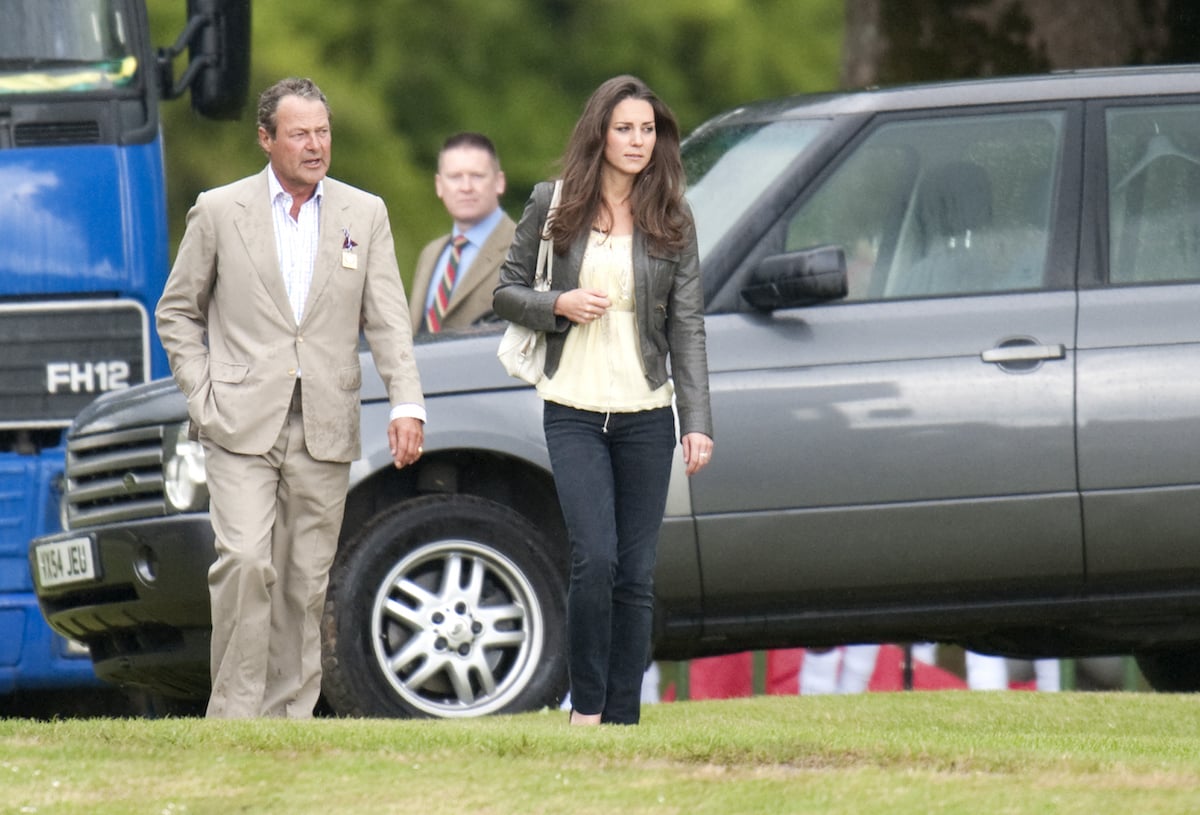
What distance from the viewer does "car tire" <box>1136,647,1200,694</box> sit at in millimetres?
9406

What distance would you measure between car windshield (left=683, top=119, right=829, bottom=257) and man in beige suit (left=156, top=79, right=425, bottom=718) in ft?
4.15

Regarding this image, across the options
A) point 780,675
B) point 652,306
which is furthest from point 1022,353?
point 780,675

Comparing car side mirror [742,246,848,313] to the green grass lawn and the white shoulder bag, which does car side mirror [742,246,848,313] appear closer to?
the white shoulder bag

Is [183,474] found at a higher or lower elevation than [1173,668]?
higher

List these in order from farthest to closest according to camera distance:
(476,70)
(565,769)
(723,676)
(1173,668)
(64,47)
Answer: (476,70) < (723,676) < (1173,668) < (64,47) < (565,769)

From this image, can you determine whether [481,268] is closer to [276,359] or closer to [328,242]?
[328,242]

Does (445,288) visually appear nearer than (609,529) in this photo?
No

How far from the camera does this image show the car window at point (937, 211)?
777 cm

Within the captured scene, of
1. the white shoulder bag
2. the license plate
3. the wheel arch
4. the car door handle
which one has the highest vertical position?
the white shoulder bag

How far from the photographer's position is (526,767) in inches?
227

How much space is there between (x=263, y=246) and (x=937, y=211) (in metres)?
2.23

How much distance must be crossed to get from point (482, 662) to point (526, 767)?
183 centimetres

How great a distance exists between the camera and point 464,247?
9430 millimetres

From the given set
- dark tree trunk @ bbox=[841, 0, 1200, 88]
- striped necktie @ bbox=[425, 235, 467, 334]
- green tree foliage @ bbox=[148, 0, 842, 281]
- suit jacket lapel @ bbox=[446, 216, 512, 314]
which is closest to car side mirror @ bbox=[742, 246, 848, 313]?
suit jacket lapel @ bbox=[446, 216, 512, 314]
